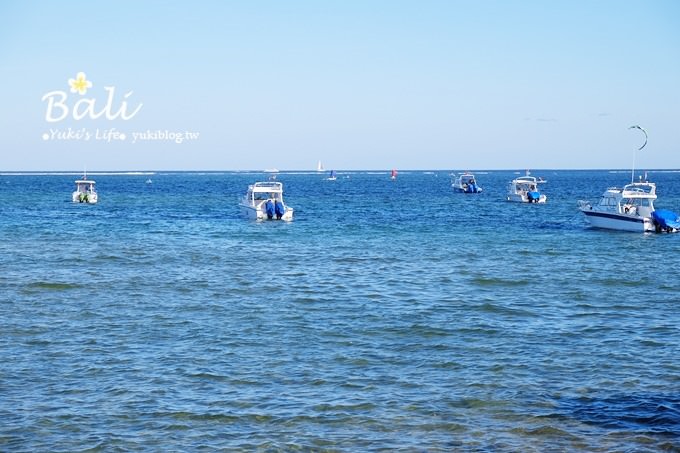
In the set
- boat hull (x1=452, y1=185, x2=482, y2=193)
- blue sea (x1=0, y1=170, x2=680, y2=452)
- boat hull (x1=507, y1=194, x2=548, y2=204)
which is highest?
boat hull (x1=452, y1=185, x2=482, y2=193)

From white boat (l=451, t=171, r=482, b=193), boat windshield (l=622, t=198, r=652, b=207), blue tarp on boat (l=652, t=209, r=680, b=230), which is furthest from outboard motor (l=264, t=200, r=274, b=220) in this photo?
white boat (l=451, t=171, r=482, b=193)

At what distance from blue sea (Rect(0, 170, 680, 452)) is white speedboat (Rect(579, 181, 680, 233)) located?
12525 millimetres

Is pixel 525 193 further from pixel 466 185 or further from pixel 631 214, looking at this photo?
pixel 631 214

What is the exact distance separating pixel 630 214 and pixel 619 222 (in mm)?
954

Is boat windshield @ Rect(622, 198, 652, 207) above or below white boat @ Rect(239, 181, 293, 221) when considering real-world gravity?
above

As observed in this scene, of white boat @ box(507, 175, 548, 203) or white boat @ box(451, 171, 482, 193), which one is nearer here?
white boat @ box(507, 175, 548, 203)

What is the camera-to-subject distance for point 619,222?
Answer: 57.8 m

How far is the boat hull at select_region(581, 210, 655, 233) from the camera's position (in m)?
56.2

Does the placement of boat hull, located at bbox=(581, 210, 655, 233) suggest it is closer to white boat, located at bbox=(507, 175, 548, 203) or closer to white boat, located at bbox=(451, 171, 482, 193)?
white boat, located at bbox=(507, 175, 548, 203)

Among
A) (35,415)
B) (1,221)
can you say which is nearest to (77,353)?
(35,415)

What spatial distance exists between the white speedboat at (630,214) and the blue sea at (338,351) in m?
12.5

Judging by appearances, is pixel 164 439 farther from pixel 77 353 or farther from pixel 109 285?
pixel 109 285

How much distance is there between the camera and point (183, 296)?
97.4 ft

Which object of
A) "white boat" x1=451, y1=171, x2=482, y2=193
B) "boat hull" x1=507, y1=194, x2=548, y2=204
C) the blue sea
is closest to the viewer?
the blue sea
